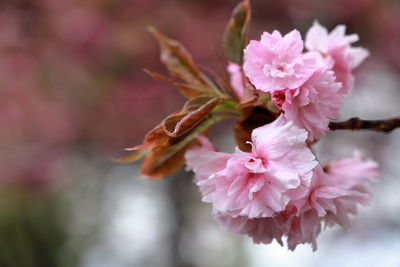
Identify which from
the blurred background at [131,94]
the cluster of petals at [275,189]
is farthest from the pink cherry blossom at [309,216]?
the blurred background at [131,94]

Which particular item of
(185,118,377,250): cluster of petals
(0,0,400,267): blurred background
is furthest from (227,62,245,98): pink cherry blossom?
(0,0,400,267): blurred background

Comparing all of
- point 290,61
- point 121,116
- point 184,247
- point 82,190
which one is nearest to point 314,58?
point 290,61

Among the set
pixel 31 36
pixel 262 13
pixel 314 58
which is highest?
pixel 31 36

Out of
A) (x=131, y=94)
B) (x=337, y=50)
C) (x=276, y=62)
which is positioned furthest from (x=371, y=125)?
(x=131, y=94)

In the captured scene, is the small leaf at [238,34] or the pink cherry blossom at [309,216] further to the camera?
the small leaf at [238,34]

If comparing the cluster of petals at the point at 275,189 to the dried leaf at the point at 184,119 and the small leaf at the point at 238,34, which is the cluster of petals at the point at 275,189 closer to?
the dried leaf at the point at 184,119

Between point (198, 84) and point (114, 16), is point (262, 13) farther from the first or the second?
point (198, 84)

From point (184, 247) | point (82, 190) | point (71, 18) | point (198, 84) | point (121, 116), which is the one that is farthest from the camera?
point (82, 190)
